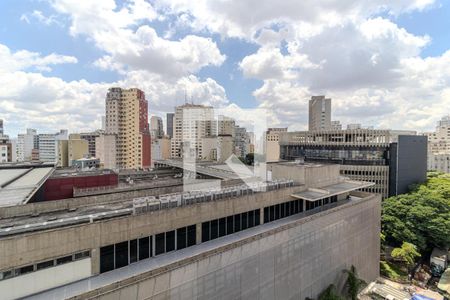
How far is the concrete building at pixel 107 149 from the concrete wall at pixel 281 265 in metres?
59.6

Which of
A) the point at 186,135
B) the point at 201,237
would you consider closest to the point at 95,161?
the point at 186,135

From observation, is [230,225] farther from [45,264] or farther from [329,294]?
[45,264]

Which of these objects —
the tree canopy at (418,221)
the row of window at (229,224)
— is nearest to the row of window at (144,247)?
the row of window at (229,224)

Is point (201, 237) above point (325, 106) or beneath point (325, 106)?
beneath

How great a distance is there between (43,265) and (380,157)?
50.5 meters

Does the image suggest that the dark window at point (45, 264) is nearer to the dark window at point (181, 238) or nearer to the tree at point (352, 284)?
the dark window at point (181, 238)

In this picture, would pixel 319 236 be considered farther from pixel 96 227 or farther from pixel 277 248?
pixel 96 227

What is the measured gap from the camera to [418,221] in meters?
32.2

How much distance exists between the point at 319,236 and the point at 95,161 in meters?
57.8

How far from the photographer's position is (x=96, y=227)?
10977 millimetres

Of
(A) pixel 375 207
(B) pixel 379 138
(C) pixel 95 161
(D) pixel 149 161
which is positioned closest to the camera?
(A) pixel 375 207

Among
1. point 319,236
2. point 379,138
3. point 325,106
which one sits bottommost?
point 319,236

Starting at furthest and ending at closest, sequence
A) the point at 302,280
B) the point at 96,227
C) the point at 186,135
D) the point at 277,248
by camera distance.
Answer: the point at 186,135
the point at 302,280
the point at 277,248
the point at 96,227

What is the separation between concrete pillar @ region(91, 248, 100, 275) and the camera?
10961 millimetres
